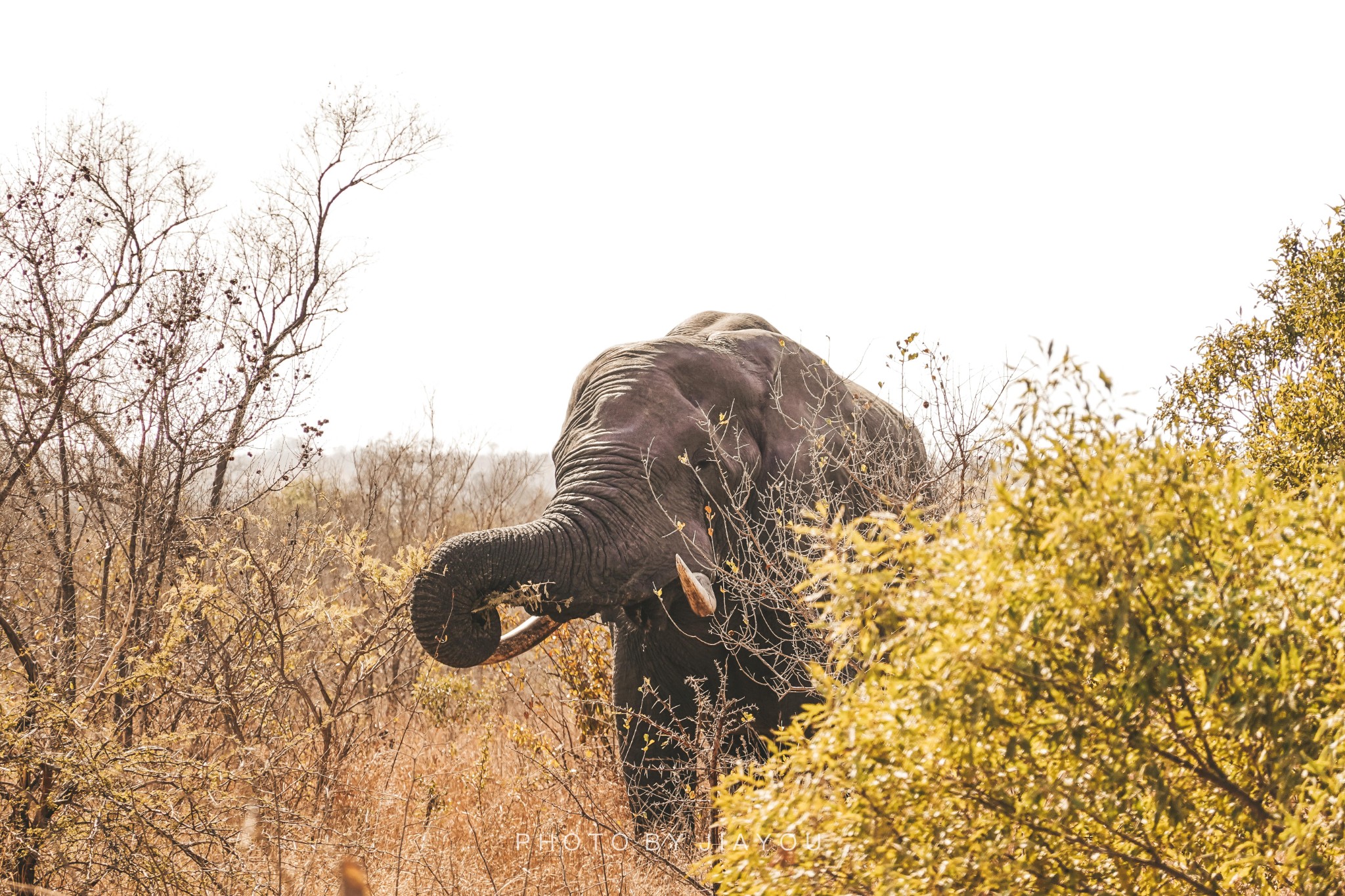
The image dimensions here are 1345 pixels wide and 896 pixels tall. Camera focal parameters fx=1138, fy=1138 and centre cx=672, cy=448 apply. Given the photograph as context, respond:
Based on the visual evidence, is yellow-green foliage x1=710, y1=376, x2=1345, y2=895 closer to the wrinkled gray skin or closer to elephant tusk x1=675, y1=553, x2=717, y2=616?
the wrinkled gray skin

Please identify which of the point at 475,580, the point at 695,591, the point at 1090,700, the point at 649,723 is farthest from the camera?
the point at 649,723

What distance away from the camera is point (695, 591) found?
5.78m

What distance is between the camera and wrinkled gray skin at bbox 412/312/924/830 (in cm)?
554

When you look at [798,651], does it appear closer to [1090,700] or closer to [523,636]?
[523,636]

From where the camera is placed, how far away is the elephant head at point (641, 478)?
5.51 meters

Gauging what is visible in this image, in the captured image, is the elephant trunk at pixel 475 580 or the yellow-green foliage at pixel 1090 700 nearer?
the yellow-green foliage at pixel 1090 700

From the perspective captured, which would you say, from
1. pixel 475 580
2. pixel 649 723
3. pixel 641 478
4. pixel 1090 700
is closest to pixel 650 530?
pixel 641 478

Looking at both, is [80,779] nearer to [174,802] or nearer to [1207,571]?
[174,802]

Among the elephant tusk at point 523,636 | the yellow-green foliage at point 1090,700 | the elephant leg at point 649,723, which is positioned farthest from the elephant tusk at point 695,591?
the yellow-green foliage at point 1090,700

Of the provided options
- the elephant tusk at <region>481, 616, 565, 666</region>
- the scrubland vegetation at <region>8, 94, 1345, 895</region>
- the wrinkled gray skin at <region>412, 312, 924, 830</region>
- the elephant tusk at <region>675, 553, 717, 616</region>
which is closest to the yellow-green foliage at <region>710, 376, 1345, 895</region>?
the scrubland vegetation at <region>8, 94, 1345, 895</region>

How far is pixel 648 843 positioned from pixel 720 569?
1596 millimetres

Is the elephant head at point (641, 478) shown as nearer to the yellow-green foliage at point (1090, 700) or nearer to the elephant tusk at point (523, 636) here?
the elephant tusk at point (523, 636)

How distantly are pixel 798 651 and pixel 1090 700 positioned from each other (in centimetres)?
394

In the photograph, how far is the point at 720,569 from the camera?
594 centimetres
